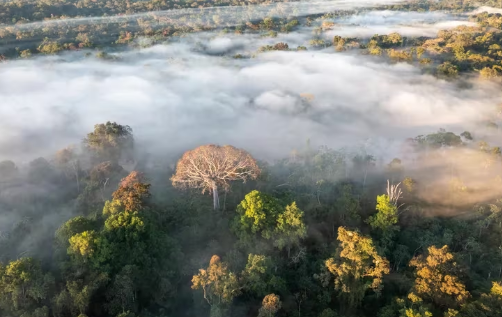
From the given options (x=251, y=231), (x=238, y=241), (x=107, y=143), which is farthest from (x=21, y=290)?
(x=107, y=143)

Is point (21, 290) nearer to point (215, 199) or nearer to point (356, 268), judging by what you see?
point (215, 199)

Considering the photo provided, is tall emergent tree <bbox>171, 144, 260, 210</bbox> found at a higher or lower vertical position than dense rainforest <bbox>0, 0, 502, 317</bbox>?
higher

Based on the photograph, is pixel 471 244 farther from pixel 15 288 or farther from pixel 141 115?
pixel 141 115

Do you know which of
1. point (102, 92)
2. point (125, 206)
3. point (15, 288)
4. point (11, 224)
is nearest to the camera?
point (15, 288)

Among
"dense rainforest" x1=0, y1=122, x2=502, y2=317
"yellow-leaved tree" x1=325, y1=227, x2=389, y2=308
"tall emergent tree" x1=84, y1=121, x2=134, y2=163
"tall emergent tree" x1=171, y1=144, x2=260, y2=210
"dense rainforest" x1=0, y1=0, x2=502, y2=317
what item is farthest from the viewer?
"tall emergent tree" x1=84, y1=121, x2=134, y2=163

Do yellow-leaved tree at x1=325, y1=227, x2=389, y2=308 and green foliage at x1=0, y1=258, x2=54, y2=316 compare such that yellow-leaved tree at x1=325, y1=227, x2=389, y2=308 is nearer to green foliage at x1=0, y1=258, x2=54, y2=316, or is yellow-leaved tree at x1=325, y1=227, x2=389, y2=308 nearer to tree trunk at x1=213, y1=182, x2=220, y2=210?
tree trunk at x1=213, y1=182, x2=220, y2=210

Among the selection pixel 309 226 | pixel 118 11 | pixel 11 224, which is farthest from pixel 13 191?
pixel 118 11

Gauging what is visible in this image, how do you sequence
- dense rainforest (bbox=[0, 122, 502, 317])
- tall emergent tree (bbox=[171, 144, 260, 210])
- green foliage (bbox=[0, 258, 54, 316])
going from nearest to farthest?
green foliage (bbox=[0, 258, 54, 316]) → dense rainforest (bbox=[0, 122, 502, 317]) → tall emergent tree (bbox=[171, 144, 260, 210])

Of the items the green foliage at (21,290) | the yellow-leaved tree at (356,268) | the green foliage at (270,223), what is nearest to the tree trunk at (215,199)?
the green foliage at (270,223)

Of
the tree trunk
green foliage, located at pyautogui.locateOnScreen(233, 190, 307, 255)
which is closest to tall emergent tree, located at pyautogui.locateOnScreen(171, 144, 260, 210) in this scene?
the tree trunk
